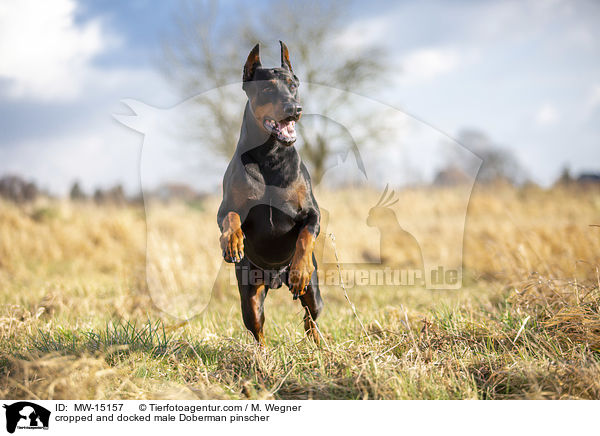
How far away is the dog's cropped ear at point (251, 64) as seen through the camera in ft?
8.45

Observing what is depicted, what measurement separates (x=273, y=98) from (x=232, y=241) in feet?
2.78

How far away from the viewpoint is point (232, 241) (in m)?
2.35

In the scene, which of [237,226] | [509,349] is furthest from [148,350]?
[509,349]

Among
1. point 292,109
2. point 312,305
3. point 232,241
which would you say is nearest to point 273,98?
point 292,109

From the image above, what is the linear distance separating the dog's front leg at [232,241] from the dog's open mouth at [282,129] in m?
0.54

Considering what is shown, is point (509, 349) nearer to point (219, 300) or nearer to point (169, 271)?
point (219, 300)

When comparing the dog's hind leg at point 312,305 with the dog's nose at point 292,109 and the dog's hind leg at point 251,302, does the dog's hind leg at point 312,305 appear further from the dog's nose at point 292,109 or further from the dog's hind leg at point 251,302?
the dog's nose at point 292,109

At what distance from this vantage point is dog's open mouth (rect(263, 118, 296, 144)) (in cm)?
242

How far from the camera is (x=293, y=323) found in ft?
12.3
